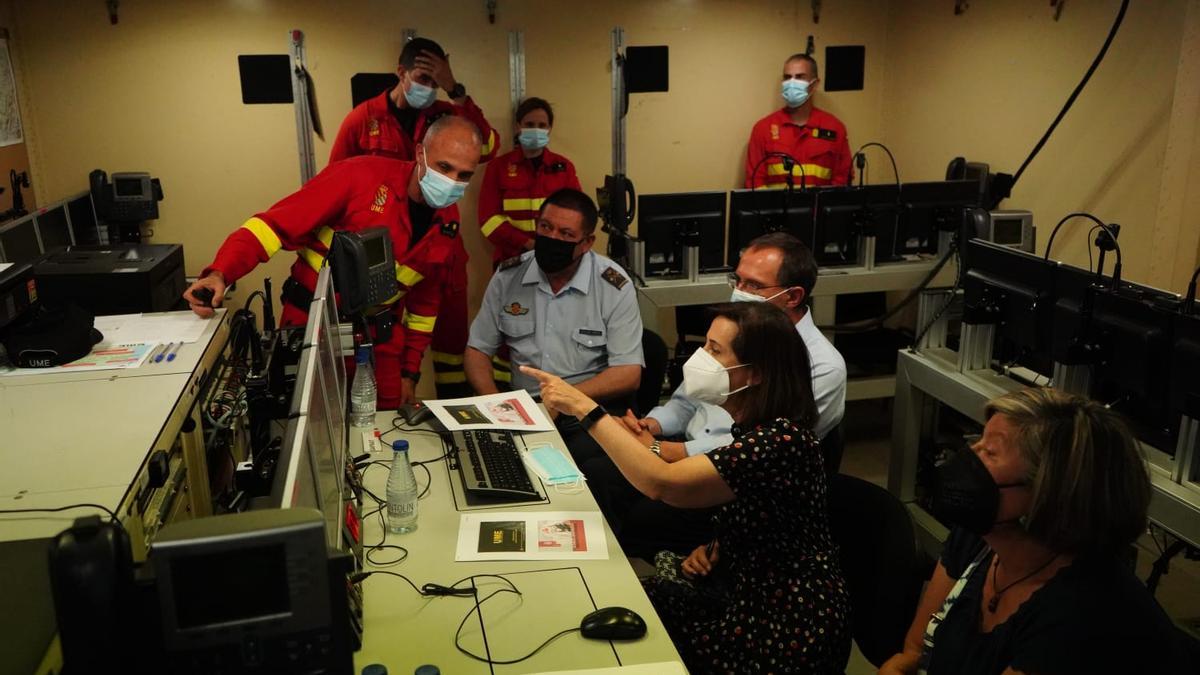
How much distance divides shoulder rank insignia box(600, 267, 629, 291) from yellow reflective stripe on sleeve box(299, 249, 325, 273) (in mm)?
971

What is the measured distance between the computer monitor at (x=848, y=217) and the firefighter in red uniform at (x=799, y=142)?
126 cm

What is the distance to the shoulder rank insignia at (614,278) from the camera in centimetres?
320

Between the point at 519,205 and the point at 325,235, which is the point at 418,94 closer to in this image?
the point at 519,205

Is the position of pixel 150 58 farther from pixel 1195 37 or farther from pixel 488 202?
pixel 1195 37

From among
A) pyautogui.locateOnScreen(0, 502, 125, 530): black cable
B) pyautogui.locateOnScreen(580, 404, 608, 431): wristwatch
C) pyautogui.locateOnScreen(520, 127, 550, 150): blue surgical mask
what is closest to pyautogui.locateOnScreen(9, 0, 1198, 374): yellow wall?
pyautogui.locateOnScreen(520, 127, 550, 150): blue surgical mask

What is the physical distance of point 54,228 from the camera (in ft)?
13.9

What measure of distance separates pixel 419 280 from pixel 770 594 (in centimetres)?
178

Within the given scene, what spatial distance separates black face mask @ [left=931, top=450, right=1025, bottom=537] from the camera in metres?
1.52

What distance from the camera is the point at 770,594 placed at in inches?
71.6

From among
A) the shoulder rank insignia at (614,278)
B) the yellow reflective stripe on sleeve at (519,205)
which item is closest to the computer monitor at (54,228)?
the yellow reflective stripe on sleeve at (519,205)

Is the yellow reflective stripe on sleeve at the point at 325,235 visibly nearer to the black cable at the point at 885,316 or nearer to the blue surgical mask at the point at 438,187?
the blue surgical mask at the point at 438,187

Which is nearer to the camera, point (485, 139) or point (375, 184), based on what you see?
Result: point (375, 184)

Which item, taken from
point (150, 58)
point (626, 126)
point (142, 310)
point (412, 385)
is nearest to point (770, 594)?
point (412, 385)

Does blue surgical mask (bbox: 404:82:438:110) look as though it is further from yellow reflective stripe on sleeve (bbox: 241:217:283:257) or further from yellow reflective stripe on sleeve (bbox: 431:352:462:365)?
yellow reflective stripe on sleeve (bbox: 241:217:283:257)
